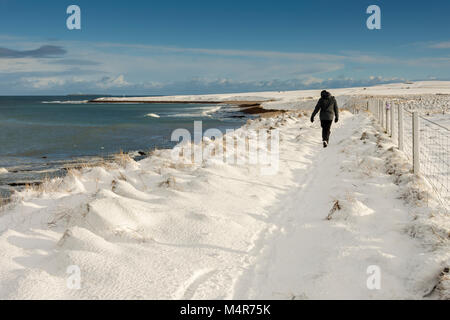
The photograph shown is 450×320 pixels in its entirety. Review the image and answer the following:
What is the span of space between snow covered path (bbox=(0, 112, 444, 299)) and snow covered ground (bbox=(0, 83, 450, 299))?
0.02m

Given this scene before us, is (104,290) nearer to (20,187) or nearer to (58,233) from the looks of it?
(58,233)

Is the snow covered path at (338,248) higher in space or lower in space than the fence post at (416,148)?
lower

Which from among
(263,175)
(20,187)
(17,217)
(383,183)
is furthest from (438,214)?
(20,187)

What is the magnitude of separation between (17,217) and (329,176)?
19.8ft

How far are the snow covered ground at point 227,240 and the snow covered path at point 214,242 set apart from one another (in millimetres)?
15

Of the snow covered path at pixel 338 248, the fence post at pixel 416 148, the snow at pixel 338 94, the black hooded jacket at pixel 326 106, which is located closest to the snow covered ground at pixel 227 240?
the snow covered path at pixel 338 248

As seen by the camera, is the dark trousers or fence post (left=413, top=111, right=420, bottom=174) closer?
fence post (left=413, top=111, right=420, bottom=174)

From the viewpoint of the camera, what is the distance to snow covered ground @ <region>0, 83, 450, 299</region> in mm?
3721

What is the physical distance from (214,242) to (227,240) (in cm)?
18

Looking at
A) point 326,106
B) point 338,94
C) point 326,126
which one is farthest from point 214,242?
point 338,94

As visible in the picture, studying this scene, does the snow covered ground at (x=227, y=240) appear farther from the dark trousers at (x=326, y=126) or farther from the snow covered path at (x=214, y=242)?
the dark trousers at (x=326, y=126)

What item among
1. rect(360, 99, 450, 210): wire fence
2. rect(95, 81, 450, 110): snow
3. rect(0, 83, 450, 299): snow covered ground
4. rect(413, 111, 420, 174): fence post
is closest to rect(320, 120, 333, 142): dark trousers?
rect(360, 99, 450, 210): wire fence

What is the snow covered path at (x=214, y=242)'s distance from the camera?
373 centimetres

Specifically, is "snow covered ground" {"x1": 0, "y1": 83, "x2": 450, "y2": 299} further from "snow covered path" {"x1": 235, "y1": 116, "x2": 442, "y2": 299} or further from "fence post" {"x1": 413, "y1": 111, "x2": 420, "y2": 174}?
"fence post" {"x1": 413, "y1": 111, "x2": 420, "y2": 174}
